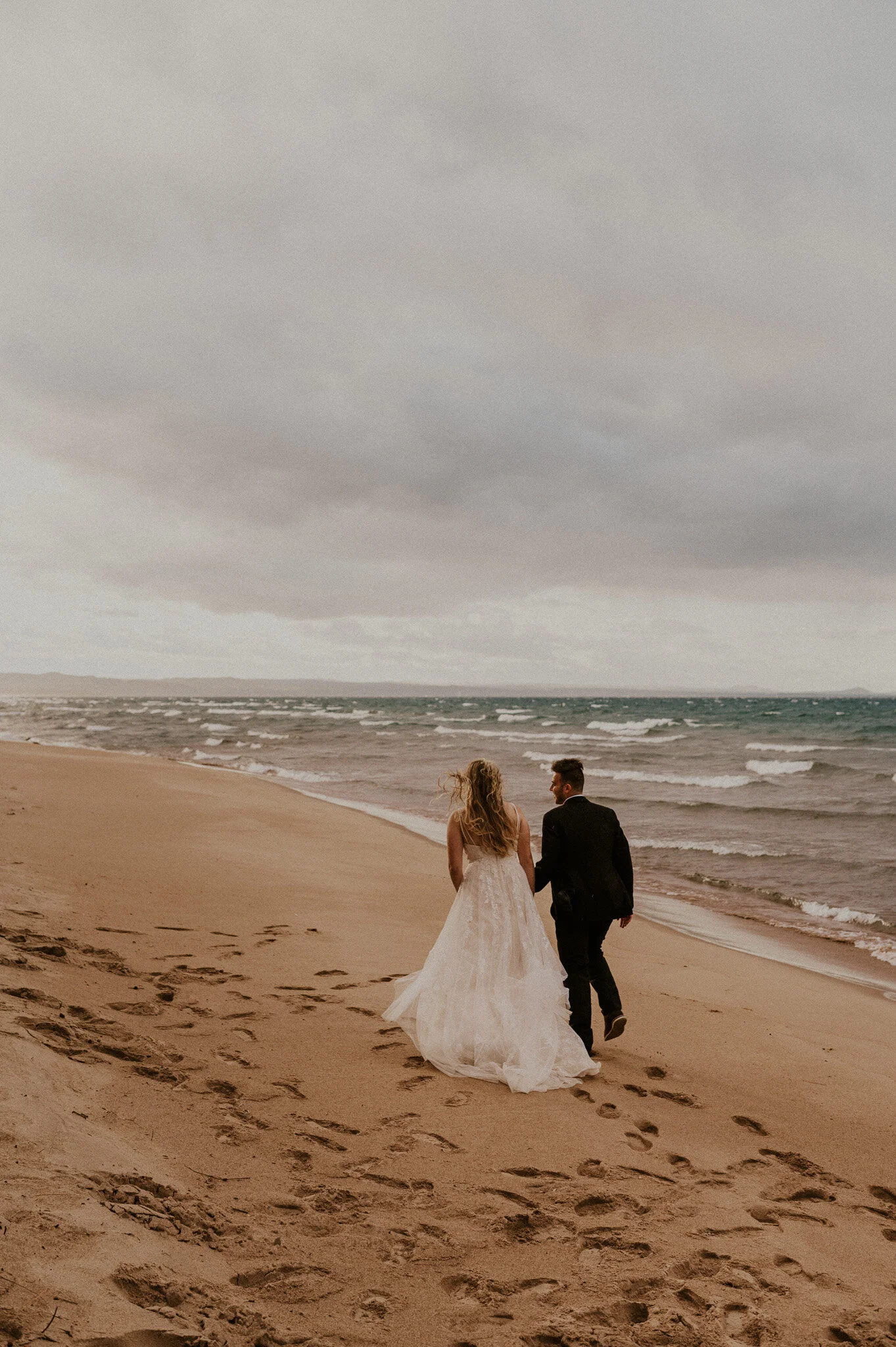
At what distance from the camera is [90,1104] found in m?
3.97

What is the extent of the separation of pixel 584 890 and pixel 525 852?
48cm

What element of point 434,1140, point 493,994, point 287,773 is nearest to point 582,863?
point 493,994

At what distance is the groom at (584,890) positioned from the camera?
568cm

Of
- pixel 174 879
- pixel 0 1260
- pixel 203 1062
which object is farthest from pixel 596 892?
pixel 174 879

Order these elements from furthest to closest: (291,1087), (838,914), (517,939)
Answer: (838,914) → (517,939) → (291,1087)

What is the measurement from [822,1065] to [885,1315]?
2847 mm

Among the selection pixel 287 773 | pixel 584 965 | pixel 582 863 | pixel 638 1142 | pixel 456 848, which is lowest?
pixel 287 773

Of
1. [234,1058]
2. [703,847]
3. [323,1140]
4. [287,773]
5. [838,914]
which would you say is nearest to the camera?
[323,1140]

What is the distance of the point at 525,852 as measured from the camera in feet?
18.7

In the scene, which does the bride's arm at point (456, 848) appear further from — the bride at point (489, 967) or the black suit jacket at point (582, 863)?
the black suit jacket at point (582, 863)

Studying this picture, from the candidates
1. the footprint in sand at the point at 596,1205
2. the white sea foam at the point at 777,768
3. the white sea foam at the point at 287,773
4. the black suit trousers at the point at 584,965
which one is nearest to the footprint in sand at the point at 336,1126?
the footprint in sand at the point at 596,1205

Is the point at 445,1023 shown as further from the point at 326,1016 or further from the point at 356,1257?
the point at 356,1257

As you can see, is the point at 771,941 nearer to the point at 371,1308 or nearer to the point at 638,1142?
the point at 638,1142

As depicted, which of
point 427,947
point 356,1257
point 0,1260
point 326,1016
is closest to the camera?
point 0,1260
